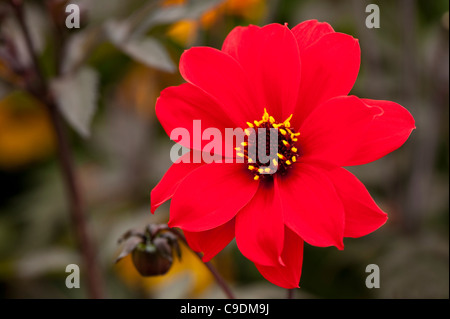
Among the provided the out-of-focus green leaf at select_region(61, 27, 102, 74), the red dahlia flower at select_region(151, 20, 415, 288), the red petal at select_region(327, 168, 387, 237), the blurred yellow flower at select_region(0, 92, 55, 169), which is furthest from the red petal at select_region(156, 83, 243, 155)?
the blurred yellow flower at select_region(0, 92, 55, 169)

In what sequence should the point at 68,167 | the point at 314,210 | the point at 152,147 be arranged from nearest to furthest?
the point at 314,210, the point at 68,167, the point at 152,147

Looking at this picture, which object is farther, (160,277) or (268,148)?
(160,277)

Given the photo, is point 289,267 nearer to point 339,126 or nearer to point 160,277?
point 339,126

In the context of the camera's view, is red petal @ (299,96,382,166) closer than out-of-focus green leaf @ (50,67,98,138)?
Yes

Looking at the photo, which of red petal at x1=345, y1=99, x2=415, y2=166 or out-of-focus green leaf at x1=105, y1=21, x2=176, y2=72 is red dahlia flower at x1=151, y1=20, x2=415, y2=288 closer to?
red petal at x1=345, y1=99, x2=415, y2=166

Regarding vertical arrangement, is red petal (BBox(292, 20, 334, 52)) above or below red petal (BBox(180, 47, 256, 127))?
above

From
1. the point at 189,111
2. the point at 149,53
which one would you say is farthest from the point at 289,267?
the point at 149,53
